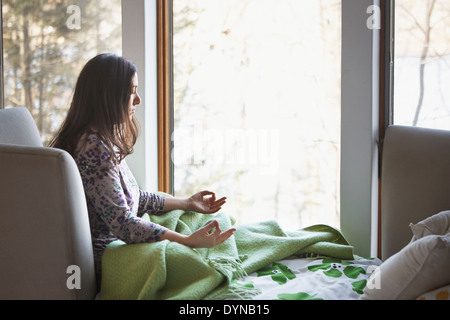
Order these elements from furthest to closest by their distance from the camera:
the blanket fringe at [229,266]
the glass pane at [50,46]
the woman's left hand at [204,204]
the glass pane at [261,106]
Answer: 1. the glass pane at [50,46]
2. the glass pane at [261,106]
3. the woman's left hand at [204,204]
4. the blanket fringe at [229,266]

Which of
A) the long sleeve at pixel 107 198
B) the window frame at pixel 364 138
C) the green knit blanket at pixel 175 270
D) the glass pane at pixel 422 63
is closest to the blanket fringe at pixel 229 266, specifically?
the green knit blanket at pixel 175 270

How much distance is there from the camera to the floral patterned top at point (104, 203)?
68.5 inches

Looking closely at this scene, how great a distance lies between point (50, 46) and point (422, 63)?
1698 mm

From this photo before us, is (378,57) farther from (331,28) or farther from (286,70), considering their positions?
(286,70)

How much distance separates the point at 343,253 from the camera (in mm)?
1999

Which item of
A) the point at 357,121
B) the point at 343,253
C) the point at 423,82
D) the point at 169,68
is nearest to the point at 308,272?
the point at 343,253

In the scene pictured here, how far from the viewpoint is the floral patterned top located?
5.71 feet

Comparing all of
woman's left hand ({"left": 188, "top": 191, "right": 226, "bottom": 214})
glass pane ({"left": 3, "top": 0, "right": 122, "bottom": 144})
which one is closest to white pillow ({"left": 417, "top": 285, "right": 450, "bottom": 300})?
woman's left hand ({"left": 188, "top": 191, "right": 226, "bottom": 214})

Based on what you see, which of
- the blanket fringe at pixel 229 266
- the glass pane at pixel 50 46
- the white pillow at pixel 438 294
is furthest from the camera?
the glass pane at pixel 50 46

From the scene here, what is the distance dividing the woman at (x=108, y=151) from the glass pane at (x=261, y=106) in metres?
0.72

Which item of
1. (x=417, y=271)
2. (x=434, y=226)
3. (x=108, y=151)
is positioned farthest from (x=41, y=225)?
(x=434, y=226)

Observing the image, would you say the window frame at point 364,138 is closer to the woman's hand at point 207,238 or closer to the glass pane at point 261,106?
the glass pane at point 261,106

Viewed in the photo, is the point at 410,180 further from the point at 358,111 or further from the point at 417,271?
the point at 417,271

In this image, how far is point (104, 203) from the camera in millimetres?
1738
